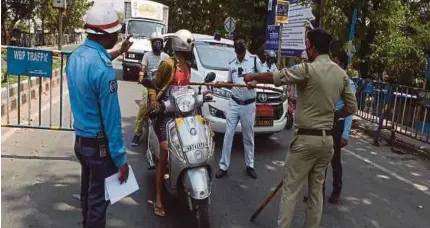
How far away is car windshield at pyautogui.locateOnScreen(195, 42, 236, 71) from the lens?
8.97 meters

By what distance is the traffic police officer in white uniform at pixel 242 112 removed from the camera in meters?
6.02

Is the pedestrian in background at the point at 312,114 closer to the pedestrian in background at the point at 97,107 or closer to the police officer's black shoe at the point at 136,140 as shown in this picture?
the pedestrian in background at the point at 97,107

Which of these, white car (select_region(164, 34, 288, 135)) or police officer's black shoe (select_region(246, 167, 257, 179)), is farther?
white car (select_region(164, 34, 288, 135))

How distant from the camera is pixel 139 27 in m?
20.8

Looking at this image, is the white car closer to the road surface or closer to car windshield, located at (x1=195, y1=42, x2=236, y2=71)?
car windshield, located at (x1=195, y1=42, x2=236, y2=71)

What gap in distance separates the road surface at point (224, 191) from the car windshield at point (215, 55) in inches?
68.5

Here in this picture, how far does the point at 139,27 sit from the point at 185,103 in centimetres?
1725

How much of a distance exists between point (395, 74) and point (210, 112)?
32.1ft

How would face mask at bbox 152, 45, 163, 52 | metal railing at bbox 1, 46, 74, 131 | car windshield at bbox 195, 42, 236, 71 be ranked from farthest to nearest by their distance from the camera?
car windshield at bbox 195, 42, 236, 71 → face mask at bbox 152, 45, 163, 52 → metal railing at bbox 1, 46, 74, 131

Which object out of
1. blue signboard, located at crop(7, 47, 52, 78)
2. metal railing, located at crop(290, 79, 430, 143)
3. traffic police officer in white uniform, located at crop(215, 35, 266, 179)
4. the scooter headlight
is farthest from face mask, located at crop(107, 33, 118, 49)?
metal railing, located at crop(290, 79, 430, 143)

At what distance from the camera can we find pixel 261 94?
25.6 ft

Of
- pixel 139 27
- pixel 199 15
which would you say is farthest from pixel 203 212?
pixel 199 15

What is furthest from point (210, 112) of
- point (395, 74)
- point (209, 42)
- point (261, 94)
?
point (395, 74)

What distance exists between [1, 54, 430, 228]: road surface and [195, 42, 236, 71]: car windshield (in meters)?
1.74
